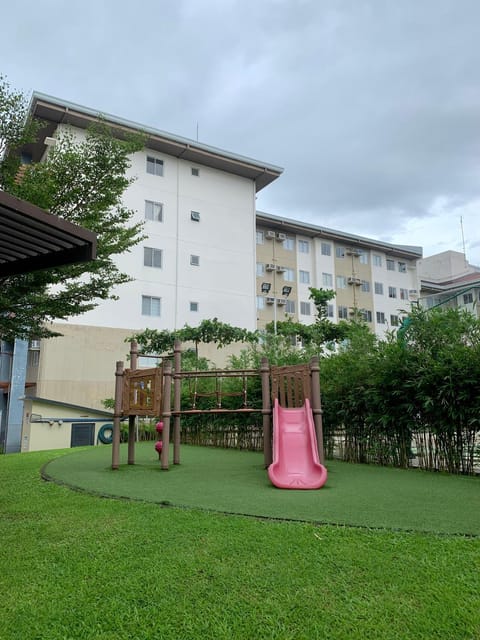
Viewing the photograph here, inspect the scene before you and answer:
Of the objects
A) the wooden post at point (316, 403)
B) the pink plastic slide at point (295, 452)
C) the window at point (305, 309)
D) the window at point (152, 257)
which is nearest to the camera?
the pink plastic slide at point (295, 452)

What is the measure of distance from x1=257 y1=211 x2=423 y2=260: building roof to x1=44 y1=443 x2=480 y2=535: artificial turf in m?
23.7

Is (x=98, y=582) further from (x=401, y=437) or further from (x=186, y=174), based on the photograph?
(x=186, y=174)

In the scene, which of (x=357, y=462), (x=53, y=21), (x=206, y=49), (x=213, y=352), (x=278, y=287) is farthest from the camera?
(x=278, y=287)

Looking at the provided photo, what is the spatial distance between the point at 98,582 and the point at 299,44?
998cm

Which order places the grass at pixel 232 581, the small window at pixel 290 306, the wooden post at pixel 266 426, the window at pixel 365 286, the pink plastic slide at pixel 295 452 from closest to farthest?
the grass at pixel 232 581 → the pink plastic slide at pixel 295 452 → the wooden post at pixel 266 426 → the small window at pixel 290 306 → the window at pixel 365 286

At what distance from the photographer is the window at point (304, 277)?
102 ft

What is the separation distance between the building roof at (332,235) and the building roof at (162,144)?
11.1 feet

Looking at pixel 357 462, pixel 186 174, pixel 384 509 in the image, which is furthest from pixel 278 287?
pixel 384 509

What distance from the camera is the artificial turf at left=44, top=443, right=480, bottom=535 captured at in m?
3.52

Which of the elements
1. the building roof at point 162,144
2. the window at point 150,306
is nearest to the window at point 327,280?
the building roof at point 162,144

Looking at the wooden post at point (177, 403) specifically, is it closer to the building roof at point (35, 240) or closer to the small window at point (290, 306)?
the building roof at point (35, 240)

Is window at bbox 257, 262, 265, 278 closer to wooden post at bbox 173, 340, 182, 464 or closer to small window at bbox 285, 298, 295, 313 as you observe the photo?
small window at bbox 285, 298, 295, 313

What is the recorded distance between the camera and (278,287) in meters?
29.9

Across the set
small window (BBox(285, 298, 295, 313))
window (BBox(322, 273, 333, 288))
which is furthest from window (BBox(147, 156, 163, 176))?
window (BBox(322, 273, 333, 288))
